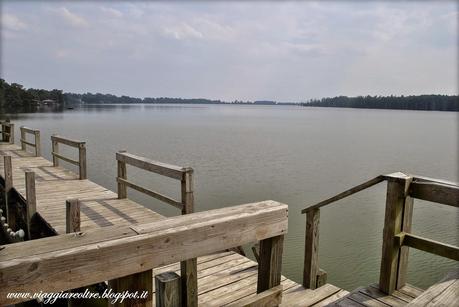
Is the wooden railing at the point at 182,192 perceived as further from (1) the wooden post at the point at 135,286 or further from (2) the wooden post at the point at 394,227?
(2) the wooden post at the point at 394,227

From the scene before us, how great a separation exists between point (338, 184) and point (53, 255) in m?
15.8

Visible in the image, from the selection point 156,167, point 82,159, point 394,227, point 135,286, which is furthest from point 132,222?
point 135,286

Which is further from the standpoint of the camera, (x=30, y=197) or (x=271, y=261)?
(x=30, y=197)

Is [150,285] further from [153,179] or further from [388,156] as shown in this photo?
[388,156]

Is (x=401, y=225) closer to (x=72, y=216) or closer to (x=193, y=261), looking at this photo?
(x=193, y=261)

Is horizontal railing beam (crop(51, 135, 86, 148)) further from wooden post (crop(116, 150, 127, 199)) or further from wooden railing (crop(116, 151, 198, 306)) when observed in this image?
wooden railing (crop(116, 151, 198, 306))

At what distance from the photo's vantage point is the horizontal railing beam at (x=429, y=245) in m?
3.09

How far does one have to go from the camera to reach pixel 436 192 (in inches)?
124

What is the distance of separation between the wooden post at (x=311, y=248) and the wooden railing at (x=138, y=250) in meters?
2.04

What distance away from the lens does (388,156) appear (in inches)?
990

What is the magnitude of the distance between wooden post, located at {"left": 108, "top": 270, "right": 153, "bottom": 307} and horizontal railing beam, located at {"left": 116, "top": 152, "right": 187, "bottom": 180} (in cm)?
386

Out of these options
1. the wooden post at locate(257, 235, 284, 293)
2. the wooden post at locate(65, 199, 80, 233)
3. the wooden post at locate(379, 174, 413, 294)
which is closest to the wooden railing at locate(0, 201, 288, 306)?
the wooden post at locate(257, 235, 284, 293)

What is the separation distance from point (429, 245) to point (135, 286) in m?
2.62

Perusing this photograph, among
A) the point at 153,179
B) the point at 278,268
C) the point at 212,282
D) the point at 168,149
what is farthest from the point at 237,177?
the point at 278,268
